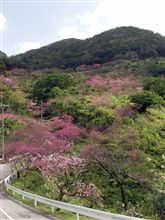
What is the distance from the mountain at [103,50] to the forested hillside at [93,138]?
913 centimetres

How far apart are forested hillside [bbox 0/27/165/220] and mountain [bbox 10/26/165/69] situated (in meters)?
9.13

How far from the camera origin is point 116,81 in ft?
210

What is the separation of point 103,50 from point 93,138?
215 ft

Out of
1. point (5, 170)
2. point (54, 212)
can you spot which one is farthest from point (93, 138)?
point (54, 212)

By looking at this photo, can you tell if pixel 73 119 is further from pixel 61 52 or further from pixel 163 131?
pixel 61 52

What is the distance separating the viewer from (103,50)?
101 meters

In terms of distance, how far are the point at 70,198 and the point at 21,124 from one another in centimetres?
2748

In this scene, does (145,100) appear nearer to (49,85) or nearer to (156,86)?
(156,86)

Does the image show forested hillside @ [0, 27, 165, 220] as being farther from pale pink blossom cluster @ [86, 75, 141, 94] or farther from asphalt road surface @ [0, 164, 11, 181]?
asphalt road surface @ [0, 164, 11, 181]

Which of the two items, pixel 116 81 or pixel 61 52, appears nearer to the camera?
pixel 116 81

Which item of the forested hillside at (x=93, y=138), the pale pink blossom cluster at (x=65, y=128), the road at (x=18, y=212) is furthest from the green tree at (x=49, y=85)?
the road at (x=18, y=212)

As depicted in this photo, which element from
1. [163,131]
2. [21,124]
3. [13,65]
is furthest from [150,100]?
[13,65]

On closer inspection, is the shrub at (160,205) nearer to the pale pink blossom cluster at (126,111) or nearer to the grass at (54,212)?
the grass at (54,212)

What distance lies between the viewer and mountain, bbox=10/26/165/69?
314 feet
